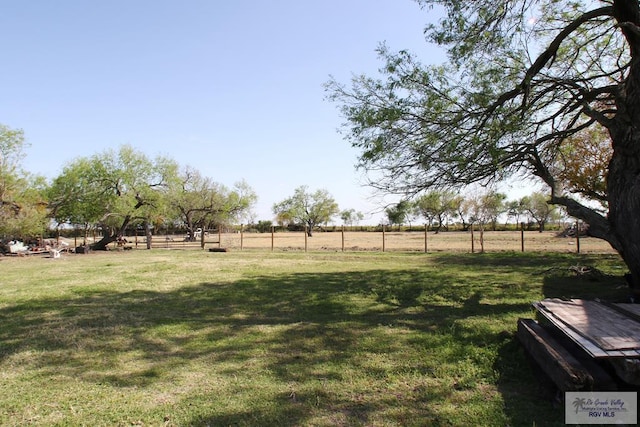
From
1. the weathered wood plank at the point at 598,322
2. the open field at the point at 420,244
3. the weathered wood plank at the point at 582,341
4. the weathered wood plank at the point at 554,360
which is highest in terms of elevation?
the weathered wood plank at the point at 598,322

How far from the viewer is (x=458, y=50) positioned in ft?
27.9

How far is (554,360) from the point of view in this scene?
11.9 feet

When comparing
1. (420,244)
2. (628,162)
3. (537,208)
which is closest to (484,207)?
(420,244)

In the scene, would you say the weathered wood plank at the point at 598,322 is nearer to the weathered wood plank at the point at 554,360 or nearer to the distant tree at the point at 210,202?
the weathered wood plank at the point at 554,360

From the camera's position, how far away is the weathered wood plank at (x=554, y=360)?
3.27 metres

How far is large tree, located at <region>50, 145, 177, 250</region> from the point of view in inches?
1149

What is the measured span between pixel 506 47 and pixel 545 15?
159cm

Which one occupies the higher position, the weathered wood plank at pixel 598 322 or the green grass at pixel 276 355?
the weathered wood plank at pixel 598 322

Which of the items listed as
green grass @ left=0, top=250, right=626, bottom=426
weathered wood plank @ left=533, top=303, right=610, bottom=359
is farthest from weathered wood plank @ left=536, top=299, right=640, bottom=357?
green grass @ left=0, top=250, right=626, bottom=426

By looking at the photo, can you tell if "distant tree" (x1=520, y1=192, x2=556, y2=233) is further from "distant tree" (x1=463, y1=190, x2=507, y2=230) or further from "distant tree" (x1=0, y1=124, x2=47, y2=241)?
"distant tree" (x1=0, y1=124, x2=47, y2=241)

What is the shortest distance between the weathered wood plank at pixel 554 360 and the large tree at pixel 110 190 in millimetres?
29857

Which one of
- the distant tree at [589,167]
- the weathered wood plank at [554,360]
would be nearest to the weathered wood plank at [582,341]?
the weathered wood plank at [554,360]

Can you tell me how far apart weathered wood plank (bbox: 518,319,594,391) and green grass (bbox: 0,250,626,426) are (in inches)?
9.6

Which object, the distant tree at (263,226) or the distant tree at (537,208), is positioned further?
the distant tree at (263,226)
